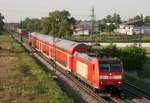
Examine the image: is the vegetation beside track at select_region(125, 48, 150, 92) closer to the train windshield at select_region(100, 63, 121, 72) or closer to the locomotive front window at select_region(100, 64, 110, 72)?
the train windshield at select_region(100, 63, 121, 72)

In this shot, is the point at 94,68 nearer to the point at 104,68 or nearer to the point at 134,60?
the point at 104,68

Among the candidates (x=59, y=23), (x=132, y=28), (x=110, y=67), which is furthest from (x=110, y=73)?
(x=132, y=28)

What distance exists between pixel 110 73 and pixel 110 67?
16.5 inches

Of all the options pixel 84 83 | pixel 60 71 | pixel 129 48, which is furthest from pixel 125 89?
pixel 129 48

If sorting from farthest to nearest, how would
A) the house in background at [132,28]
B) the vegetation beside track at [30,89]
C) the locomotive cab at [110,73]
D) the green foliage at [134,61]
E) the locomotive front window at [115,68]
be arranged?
the house in background at [132,28] < the green foliage at [134,61] < the locomotive front window at [115,68] < the locomotive cab at [110,73] < the vegetation beside track at [30,89]

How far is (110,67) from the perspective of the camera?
92.0 ft

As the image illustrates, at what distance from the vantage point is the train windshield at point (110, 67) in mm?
27953

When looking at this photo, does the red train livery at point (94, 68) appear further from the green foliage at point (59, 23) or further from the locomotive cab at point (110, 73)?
the green foliage at point (59, 23)

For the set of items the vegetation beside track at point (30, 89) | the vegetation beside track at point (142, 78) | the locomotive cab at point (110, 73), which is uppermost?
the locomotive cab at point (110, 73)

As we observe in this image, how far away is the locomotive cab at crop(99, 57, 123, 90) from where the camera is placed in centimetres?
2786

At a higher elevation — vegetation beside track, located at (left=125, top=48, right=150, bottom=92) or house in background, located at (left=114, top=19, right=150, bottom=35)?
house in background, located at (left=114, top=19, right=150, bottom=35)

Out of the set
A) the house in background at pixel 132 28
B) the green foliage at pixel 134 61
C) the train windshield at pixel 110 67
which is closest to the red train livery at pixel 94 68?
the train windshield at pixel 110 67

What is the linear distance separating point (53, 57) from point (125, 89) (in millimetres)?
20568

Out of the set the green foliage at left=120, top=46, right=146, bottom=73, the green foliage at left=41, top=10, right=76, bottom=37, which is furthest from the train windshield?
the green foliage at left=41, top=10, right=76, bottom=37
